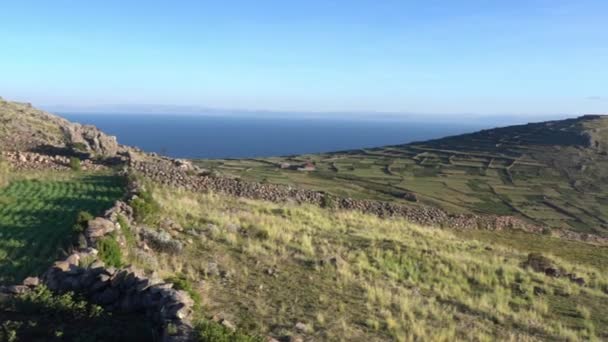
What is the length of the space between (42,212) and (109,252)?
24.7 ft

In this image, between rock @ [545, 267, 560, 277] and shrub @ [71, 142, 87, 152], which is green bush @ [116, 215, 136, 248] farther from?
shrub @ [71, 142, 87, 152]

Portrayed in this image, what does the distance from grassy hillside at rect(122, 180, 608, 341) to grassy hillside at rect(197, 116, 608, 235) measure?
4522 cm

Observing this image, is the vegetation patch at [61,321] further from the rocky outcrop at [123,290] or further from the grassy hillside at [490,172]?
the grassy hillside at [490,172]

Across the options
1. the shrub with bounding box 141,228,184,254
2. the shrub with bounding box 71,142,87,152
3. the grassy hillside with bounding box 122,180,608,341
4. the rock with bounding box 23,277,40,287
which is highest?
the shrub with bounding box 71,142,87,152

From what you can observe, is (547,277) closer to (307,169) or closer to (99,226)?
(99,226)

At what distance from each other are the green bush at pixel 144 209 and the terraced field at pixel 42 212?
1.50 m

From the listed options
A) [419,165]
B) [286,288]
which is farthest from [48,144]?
[419,165]

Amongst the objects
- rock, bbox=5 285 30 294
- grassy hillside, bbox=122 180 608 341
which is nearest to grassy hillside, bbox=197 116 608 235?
grassy hillside, bbox=122 180 608 341

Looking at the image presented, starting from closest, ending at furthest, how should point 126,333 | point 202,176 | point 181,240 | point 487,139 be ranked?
point 126,333 → point 181,240 → point 202,176 → point 487,139

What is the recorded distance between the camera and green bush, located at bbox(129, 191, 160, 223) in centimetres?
2062

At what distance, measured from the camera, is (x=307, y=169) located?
343 ft

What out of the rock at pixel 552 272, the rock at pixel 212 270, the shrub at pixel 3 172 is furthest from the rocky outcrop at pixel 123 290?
the rock at pixel 552 272

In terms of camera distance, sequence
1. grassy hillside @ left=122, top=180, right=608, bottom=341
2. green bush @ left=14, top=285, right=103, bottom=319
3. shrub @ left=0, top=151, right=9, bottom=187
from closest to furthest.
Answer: green bush @ left=14, top=285, right=103, bottom=319, grassy hillside @ left=122, top=180, right=608, bottom=341, shrub @ left=0, top=151, right=9, bottom=187

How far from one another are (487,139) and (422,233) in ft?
449
